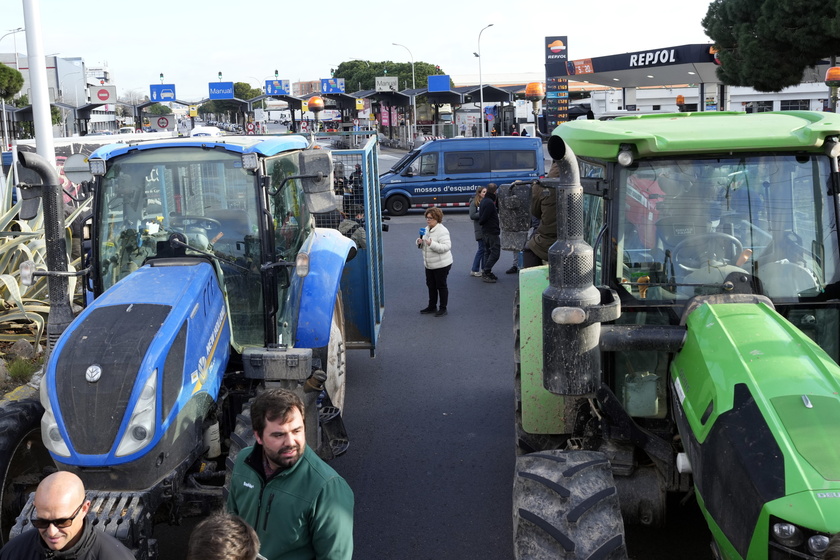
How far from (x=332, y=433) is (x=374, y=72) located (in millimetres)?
90045

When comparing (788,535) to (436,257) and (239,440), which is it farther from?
(436,257)

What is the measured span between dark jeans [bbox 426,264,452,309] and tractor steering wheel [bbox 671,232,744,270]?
7002 millimetres

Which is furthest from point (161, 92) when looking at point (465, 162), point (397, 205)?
point (465, 162)

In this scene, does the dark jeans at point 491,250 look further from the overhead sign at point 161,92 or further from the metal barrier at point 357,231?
the overhead sign at point 161,92

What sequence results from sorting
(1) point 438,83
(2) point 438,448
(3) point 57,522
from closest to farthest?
(3) point 57,522
(2) point 438,448
(1) point 438,83

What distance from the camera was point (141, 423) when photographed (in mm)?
4414

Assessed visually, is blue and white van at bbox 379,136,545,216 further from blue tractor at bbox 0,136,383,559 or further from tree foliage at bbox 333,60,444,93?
tree foliage at bbox 333,60,444,93

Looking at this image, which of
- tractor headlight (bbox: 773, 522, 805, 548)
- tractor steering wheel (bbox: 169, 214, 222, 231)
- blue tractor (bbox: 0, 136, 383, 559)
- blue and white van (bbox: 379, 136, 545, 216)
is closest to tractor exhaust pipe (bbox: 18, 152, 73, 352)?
blue tractor (bbox: 0, 136, 383, 559)

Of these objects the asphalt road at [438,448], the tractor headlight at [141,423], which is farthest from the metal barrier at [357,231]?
the tractor headlight at [141,423]

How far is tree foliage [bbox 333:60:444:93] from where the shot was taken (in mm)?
88438

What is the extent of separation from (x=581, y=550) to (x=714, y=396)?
847mm

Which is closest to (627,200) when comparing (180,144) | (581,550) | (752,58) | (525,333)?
(525,333)

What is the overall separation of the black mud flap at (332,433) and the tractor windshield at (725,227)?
8.19 feet

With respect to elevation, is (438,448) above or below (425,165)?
below
